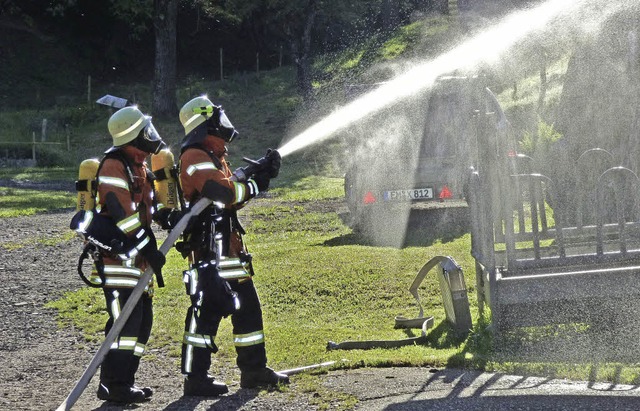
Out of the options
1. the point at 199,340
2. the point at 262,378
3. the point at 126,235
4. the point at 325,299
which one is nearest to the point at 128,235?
the point at 126,235

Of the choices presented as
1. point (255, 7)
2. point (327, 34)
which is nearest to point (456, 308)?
point (255, 7)

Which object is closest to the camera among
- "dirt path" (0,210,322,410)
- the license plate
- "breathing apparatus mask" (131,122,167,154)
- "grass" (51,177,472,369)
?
"dirt path" (0,210,322,410)

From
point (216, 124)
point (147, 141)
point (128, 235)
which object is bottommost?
point (128, 235)

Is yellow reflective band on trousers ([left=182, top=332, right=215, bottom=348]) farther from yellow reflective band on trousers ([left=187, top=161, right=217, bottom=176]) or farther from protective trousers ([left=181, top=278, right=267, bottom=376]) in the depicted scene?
yellow reflective band on trousers ([left=187, top=161, right=217, bottom=176])

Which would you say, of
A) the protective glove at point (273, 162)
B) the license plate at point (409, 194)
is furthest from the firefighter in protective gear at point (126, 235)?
the license plate at point (409, 194)

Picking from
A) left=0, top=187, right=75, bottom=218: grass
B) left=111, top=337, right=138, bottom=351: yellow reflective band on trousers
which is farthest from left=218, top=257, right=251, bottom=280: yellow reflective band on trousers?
left=0, top=187, right=75, bottom=218: grass

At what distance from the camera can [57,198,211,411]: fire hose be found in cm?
646

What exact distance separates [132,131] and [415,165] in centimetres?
894

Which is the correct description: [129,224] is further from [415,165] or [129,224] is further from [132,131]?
[415,165]

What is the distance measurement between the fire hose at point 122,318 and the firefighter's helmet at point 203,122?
0.45 m

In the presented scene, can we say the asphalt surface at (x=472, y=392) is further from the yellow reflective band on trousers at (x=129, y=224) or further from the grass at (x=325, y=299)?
the yellow reflective band on trousers at (x=129, y=224)

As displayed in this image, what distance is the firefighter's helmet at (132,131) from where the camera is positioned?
686 cm

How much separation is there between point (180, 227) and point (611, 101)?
8257 millimetres

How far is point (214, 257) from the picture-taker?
6.92 m
